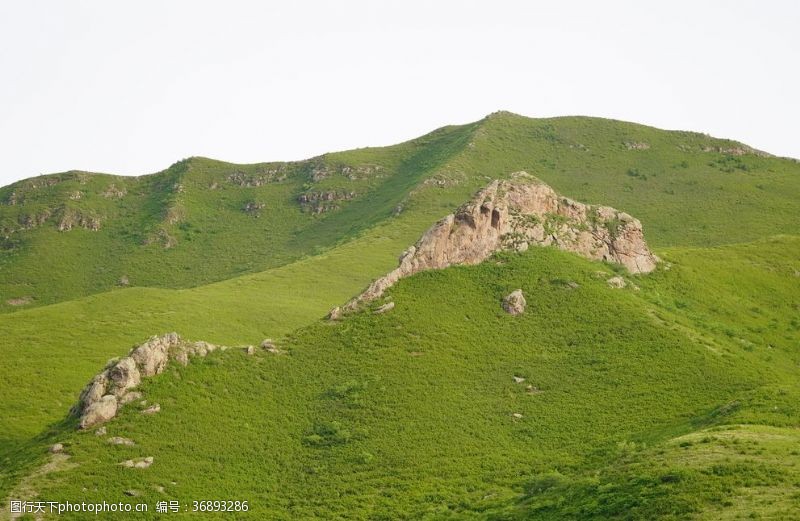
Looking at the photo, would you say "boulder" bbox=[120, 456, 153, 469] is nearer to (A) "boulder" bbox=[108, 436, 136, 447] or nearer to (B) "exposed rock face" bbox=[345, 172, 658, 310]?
(A) "boulder" bbox=[108, 436, 136, 447]

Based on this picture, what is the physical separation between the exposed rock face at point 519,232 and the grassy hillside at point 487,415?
173 centimetres

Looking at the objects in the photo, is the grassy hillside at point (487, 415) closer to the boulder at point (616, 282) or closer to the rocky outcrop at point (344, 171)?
the boulder at point (616, 282)

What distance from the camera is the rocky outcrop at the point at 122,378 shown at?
183 ft

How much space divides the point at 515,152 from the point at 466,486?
4936 inches

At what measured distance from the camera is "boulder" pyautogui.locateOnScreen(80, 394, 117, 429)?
181 ft

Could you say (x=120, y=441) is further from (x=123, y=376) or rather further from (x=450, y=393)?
(x=450, y=393)

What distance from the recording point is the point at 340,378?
64.0 metres

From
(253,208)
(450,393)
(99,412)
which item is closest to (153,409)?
(99,412)

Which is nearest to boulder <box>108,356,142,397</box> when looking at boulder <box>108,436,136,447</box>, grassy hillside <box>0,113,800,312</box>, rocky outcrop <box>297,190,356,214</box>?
boulder <box>108,436,136,447</box>

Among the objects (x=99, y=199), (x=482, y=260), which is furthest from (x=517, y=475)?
(x=99, y=199)

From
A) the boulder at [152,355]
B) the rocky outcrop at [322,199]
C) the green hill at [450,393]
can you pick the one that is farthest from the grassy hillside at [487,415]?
the rocky outcrop at [322,199]

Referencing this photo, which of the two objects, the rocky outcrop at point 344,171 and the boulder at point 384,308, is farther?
the rocky outcrop at point 344,171

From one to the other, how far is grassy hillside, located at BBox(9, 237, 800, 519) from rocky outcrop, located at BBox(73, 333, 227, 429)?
0.98 metres

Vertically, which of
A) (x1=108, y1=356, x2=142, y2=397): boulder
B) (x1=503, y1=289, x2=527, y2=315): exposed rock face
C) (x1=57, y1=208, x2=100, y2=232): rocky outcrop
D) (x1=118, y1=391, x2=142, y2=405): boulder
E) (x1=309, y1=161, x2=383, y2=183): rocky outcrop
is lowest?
(x1=118, y1=391, x2=142, y2=405): boulder
